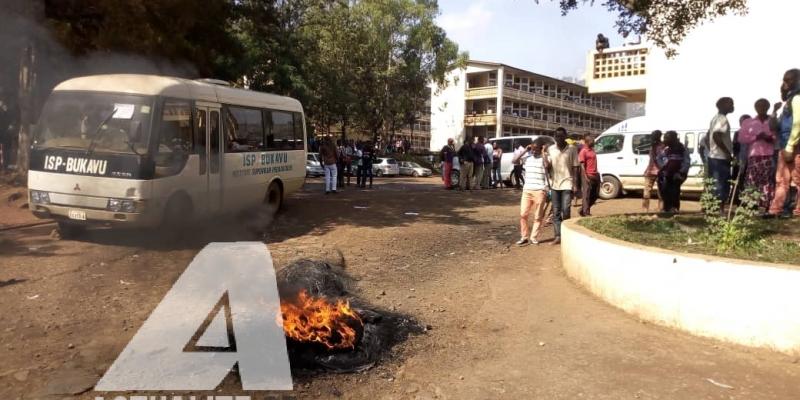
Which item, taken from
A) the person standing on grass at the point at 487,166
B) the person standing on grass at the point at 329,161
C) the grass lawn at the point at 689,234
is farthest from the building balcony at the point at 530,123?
the grass lawn at the point at 689,234

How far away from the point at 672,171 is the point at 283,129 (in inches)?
273

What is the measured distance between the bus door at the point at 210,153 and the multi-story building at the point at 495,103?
40.2 meters

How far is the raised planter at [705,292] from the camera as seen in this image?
4117mm

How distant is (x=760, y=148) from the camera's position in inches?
297

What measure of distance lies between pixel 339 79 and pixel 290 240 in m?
23.9

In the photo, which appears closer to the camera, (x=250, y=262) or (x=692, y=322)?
(x=692, y=322)

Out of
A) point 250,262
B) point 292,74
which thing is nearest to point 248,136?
point 250,262

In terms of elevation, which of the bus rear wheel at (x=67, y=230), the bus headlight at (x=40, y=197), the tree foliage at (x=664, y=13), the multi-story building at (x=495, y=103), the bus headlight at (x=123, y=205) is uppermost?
the multi-story building at (x=495, y=103)

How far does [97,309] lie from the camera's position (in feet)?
16.7

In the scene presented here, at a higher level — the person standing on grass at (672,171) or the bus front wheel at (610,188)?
the person standing on grass at (672,171)

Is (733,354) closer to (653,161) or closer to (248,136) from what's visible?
(653,161)

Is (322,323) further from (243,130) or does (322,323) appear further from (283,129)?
(283,129)

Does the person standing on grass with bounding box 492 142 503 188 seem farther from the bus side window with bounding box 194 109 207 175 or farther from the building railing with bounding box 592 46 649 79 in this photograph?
the bus side window with bounding box 194 109 207 175

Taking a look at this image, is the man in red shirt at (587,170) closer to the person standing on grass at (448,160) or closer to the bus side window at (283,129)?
the bus side window at (283,129)
